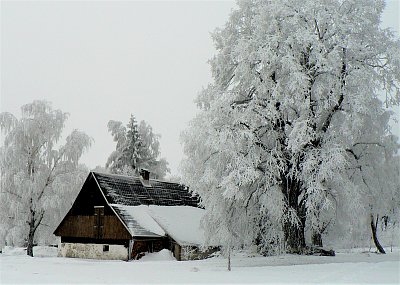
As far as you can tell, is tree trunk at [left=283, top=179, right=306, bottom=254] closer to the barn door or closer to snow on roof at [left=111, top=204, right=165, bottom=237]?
snow on roof at [left=111, top=204, right=165, bottom=237]

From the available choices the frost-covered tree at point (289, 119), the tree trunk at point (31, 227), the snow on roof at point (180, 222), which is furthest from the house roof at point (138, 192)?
the frost-covered tree at point (289, 119)

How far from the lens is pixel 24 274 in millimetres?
19531

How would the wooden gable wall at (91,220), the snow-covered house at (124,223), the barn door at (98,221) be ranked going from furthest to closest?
the barn door at (98,221) < the wooden gable wall at (91,220) < the snow-covered house at (124,223)

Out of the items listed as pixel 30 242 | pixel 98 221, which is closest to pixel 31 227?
pixel 30 242

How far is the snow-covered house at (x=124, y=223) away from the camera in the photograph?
33062 mm

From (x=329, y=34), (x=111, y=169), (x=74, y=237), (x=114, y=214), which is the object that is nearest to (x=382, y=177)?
(x=329, y=34)

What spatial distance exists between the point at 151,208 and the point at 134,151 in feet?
67.7

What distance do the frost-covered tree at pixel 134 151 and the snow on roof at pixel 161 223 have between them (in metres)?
18.3

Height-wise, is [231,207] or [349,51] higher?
[349,51]

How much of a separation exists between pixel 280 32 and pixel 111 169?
38.2 m

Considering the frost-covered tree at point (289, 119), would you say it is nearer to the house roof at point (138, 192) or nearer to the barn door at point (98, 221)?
the house roof at point (138, 192)

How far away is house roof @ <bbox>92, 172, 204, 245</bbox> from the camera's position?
111 ft

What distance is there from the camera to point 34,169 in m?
38.1

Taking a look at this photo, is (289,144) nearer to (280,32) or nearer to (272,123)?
(272,123)
